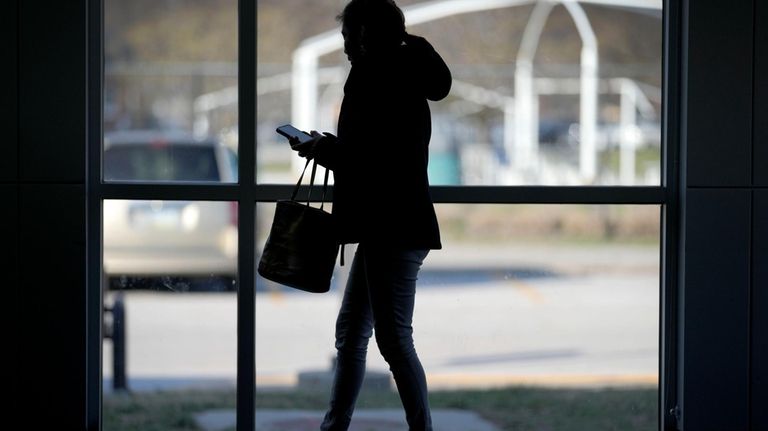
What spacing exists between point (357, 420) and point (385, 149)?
1456 millimetres

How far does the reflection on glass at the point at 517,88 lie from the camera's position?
439cm

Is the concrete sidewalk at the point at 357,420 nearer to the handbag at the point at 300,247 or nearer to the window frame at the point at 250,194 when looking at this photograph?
the window frame at the point at 250,194

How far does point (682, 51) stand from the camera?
4.21 m

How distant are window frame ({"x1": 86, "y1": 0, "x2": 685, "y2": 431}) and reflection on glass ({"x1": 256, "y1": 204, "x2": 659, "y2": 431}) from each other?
3.5 inches

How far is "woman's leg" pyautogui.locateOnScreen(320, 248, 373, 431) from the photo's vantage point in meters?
3.75

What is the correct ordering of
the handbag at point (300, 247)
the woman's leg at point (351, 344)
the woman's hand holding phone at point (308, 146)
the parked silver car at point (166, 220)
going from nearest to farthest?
the woman's hand holding phone at point (308, 146), the handbag at point (300, 247), the woman's leg at point (351, 344), the parked silver car at point (166, 220)

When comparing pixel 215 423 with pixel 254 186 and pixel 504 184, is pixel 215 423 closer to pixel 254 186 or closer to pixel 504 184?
pixel 254 186

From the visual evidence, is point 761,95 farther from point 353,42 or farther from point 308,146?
point 308,146

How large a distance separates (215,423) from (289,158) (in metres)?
1.28

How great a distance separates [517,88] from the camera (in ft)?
14.9

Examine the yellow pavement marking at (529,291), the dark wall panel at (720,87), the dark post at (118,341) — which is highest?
the dark wall panel at (720,87)
